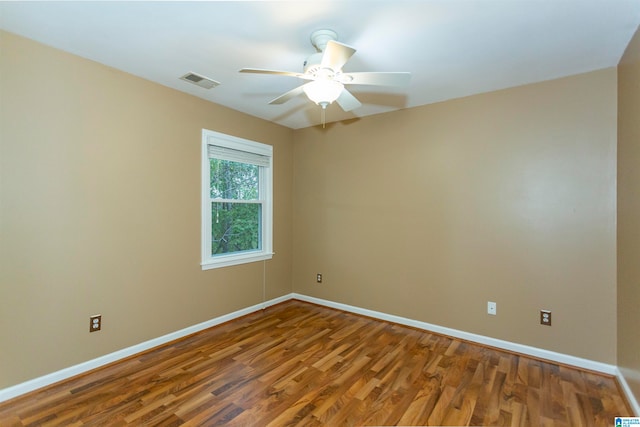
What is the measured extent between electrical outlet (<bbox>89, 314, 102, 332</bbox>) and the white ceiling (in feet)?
6.63

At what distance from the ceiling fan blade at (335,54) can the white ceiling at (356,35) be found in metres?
0.29

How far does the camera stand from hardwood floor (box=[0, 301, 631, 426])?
1941 millimetres

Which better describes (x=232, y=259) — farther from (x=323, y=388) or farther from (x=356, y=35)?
(x=356, y=35)

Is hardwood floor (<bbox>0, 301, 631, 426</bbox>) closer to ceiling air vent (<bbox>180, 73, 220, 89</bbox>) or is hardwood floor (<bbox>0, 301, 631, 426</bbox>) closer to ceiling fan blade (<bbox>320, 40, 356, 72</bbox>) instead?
ceiling fan blade (<bbox>320, 40, 356, 72</bbox>)

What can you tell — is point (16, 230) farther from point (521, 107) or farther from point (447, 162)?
point (521, 107)

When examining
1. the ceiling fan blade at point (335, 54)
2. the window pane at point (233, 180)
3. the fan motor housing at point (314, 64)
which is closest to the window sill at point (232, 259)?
the window pane at point (233, 180)

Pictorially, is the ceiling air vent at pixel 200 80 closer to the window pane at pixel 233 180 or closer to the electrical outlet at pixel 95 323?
the window pane at pixel 233 180

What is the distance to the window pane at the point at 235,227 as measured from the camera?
3504 mm

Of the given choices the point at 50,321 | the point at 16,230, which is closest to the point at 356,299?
the point at 50,321

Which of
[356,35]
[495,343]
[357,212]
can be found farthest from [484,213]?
[356,35]

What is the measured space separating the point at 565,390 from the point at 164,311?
131 inches

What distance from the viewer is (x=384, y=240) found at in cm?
365

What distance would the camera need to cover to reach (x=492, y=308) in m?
2.98

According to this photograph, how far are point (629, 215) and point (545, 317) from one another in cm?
108
